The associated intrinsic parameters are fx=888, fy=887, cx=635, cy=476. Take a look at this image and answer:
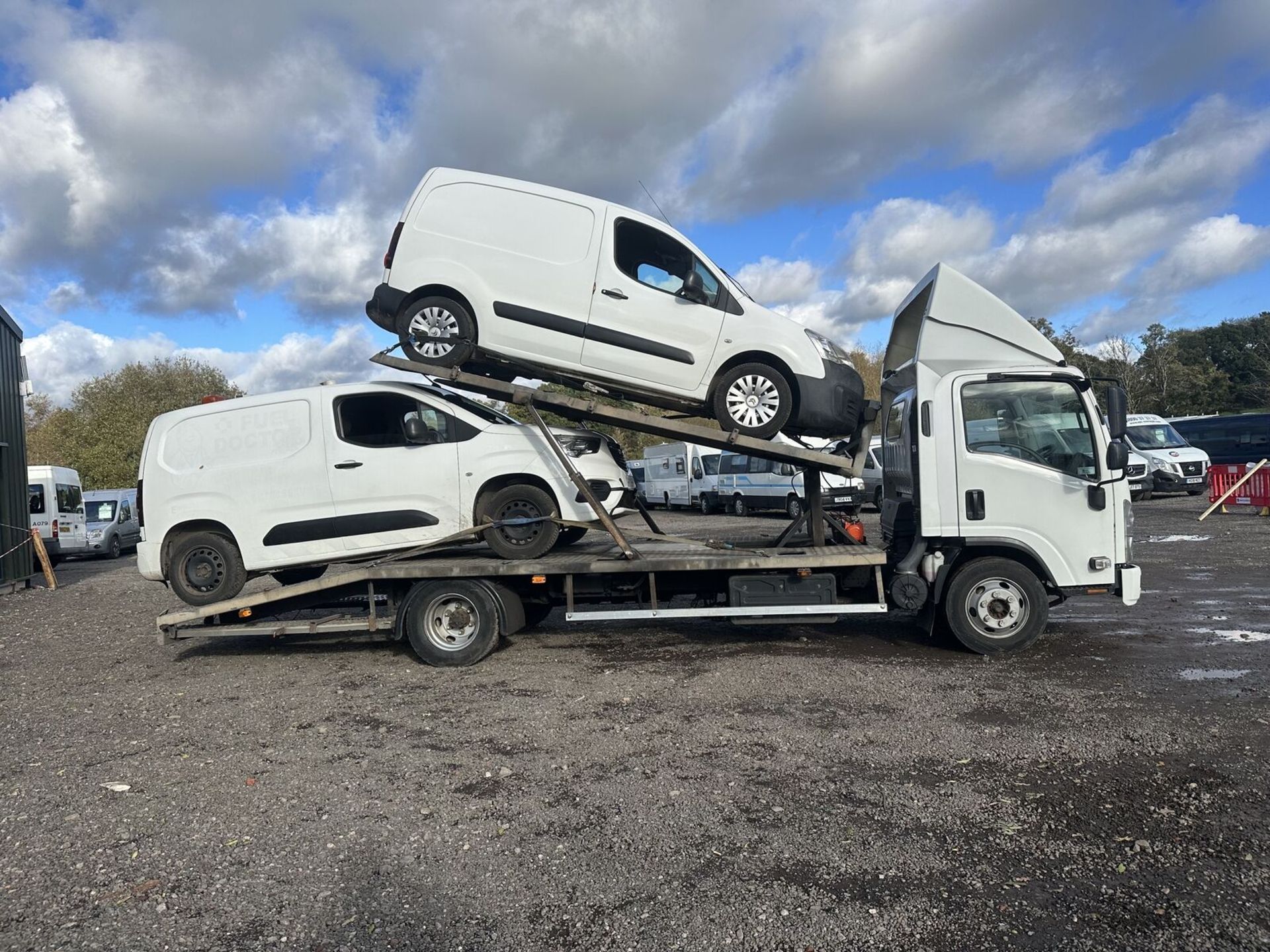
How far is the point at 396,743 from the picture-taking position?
532cm

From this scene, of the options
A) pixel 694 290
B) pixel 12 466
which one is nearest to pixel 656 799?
pixel 694 290

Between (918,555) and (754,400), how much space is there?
177cm

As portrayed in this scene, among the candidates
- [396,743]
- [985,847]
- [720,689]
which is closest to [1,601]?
[396,743]

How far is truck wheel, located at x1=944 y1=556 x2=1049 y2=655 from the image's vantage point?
6.86 m

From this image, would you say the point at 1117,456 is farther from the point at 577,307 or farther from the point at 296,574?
the point at 296,574

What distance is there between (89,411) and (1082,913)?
4873 centimetres

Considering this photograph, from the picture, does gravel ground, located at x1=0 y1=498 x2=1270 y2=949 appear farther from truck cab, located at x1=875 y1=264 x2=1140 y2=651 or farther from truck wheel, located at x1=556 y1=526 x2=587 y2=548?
truck wheel, located at x1=556 y1=526 x2=587 y2=548

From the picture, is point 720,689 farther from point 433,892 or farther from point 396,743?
point 433,892

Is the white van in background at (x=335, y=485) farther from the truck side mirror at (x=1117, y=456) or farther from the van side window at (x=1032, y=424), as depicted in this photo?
the truck side mirror at (x=1117, y=456)

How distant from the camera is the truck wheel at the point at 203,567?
7.30 metres

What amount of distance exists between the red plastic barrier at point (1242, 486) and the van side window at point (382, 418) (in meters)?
18.2

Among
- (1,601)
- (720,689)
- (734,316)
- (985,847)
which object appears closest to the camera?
(985,847)

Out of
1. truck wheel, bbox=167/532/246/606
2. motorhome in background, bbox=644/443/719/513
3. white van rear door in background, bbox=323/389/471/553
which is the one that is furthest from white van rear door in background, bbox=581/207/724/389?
motorhome in background, bbox=644/443/719/513

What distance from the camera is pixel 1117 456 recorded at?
6.58 m
